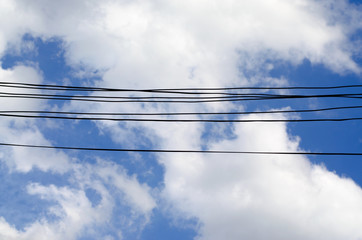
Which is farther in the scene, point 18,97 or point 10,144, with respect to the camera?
point 10,144

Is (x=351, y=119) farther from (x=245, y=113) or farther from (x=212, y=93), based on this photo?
(x=212, y=93)

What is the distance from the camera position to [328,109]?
8.20 m

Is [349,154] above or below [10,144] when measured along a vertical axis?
above

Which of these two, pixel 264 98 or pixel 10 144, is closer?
pixel 264 98

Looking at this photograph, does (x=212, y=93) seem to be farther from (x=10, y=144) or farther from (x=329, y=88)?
(x=10, y=144)

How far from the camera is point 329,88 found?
8.19 metres

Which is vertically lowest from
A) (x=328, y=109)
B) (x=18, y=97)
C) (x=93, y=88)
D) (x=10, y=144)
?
(x=10, y=144)

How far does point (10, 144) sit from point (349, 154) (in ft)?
29.6

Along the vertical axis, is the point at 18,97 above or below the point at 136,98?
below

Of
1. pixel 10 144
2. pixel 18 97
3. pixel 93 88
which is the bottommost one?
pixel 10 144

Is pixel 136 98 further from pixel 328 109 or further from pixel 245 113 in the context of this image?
pixel 328 109

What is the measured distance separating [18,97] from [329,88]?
796 cm

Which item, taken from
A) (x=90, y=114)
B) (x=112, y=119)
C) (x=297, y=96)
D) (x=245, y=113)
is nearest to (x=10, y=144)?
(x=90, y=114)

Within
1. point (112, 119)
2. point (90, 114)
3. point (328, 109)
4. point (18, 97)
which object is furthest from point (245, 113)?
point (18, 97)
